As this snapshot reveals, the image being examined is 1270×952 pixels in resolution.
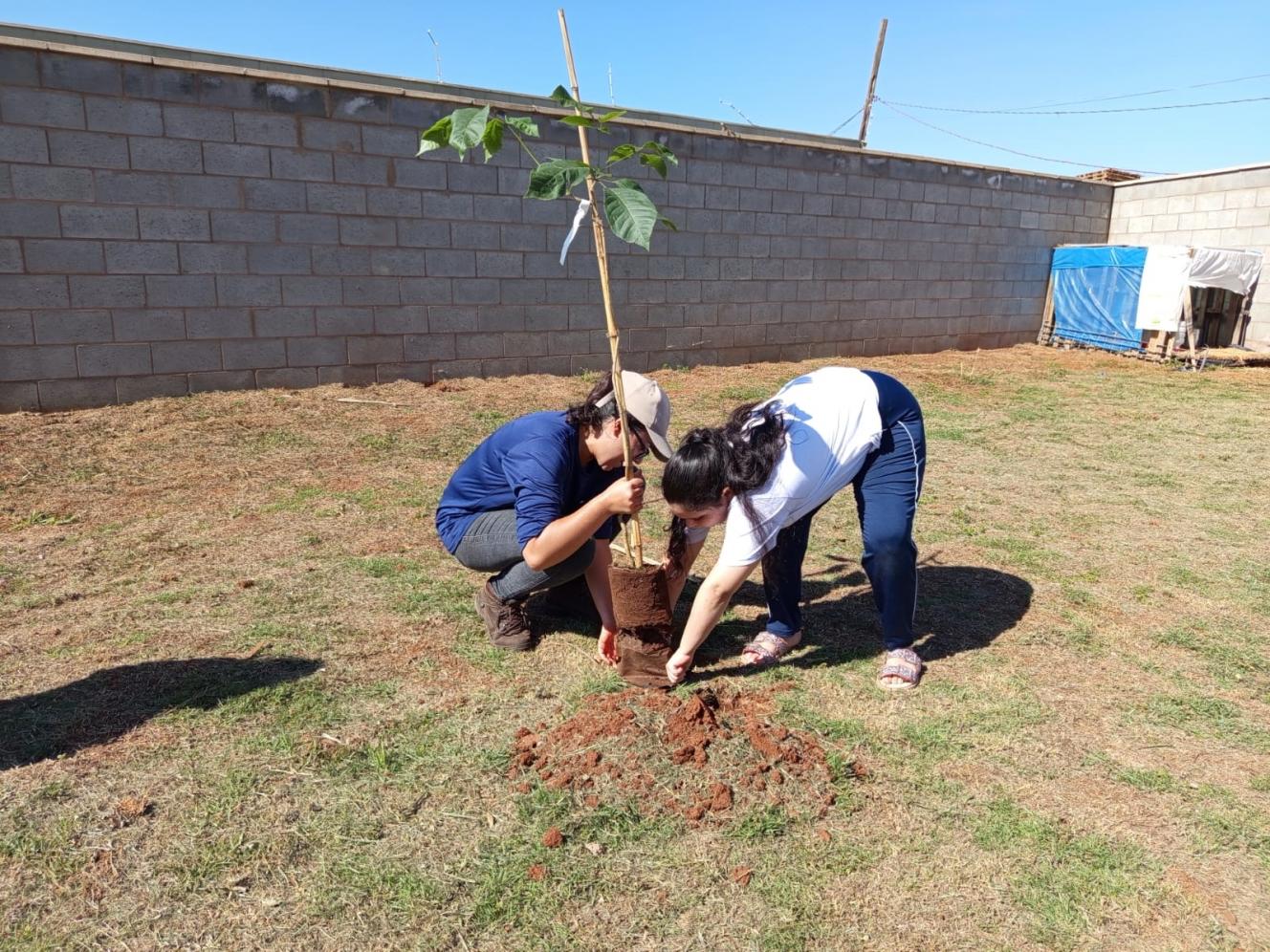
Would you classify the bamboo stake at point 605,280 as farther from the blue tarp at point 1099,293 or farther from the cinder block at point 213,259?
the blue tarp at point 1099,293

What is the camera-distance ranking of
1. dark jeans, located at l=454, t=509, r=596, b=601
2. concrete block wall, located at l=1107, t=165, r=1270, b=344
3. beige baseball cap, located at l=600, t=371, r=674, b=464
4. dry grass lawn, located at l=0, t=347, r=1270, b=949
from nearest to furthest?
dry grass lawn, located at l=0, t=347, r=1270, b=949 < beige baseball cap, located at l=600, t=371, r=674, b=464 < dark jeans, located at l=454, t=509, r=596, b=601 < concrete block wall, located at l=1107, t=165, r=1270, b=344

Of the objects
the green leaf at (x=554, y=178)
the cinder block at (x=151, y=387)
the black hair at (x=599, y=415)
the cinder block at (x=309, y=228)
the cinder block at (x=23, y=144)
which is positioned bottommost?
the cinder block at (x=151, y=387)

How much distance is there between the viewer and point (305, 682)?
8.99 ft

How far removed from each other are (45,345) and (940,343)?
32.5 ft

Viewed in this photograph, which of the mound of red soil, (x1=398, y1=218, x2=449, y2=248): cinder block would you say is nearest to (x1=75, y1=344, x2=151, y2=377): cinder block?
(x1=398, y1=218, x2=449, y2=248): cinder block

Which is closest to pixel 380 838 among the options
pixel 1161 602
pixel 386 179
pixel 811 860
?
pixel 811 860

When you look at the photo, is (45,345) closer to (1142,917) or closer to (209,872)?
(209,872)

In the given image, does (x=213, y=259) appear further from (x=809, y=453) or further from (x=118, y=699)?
(x=809, y=453)

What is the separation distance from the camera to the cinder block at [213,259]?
6258mm

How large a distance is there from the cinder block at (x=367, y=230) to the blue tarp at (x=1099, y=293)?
9.37 metres

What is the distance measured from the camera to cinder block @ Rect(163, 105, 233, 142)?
6.08 m

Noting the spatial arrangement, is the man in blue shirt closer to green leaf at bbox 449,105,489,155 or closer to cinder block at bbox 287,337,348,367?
green leaf at bbox 449,105,489,155

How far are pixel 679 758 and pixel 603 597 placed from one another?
2.52 feet

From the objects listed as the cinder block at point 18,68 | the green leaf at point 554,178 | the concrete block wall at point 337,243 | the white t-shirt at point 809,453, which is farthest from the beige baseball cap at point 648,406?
the cinder block at point 18,68
